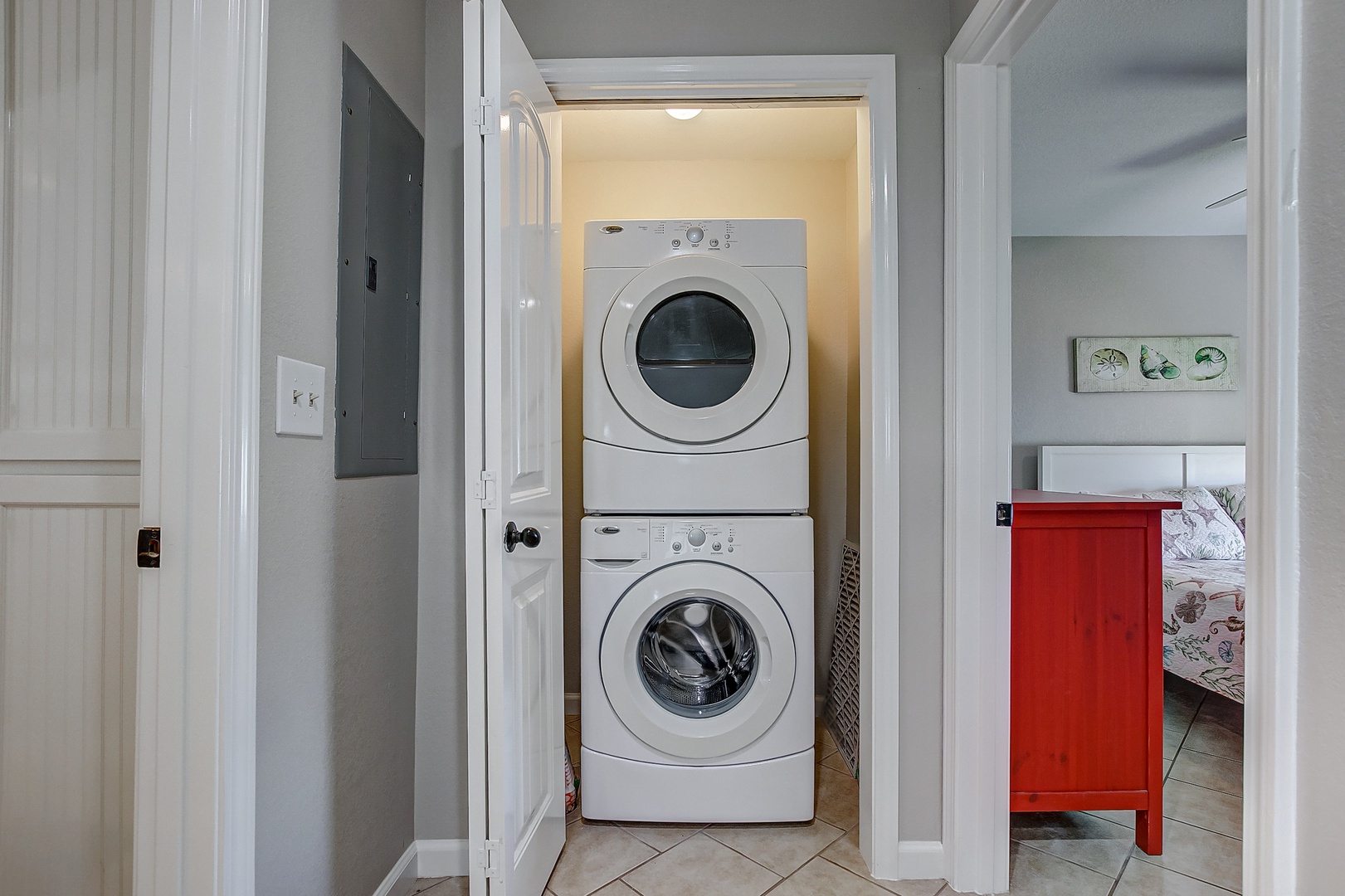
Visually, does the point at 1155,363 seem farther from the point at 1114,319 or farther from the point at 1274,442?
the point at 1274,442

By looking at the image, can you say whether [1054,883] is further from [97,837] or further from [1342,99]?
[97,837]

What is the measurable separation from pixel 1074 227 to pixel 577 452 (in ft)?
10.3

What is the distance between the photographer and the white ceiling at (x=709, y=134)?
2516 millimetres

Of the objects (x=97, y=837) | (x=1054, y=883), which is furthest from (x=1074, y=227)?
(x=97, y=837)

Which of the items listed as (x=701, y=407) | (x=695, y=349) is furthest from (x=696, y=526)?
(x=695, y=349)

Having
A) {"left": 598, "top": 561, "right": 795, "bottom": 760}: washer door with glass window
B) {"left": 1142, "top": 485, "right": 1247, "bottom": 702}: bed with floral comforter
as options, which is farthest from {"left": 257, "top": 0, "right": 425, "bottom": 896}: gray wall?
{"left": 1142, "top": 485, "right": 1247, "bottom": 702}: bed with floral comforter

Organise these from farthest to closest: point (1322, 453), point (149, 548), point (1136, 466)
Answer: point (1136, 466), point (149, 548), point (1322, 453)

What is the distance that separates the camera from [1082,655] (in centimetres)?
177

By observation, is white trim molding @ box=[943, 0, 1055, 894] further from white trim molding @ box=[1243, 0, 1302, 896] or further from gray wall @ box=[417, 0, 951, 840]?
white trim molding @ box=[1243, 0, 1302, 896]

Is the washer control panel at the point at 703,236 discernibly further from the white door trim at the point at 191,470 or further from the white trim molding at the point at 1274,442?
the white trim molding at the point at 1274,442

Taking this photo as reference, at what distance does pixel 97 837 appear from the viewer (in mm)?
1225

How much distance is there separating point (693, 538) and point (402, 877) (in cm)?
108

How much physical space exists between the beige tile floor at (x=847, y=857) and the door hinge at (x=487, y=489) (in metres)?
1.02

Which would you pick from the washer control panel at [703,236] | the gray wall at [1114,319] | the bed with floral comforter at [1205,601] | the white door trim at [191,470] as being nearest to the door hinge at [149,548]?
the white door trim at [191,470]
